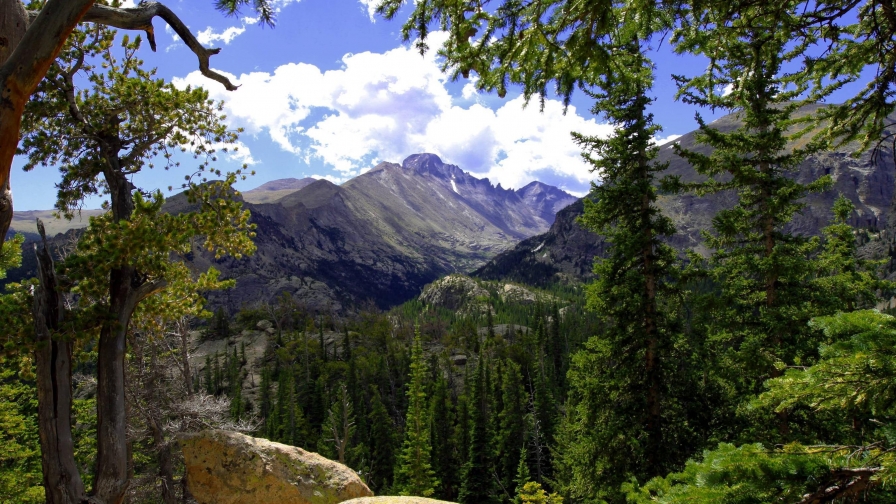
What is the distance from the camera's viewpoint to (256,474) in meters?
9.73

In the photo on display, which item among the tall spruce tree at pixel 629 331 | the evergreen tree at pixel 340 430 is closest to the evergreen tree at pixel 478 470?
the evergreen tree at pixel 340 430

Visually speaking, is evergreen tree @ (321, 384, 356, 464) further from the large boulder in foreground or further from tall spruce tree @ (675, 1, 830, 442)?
tall spruce tree @ (675, 1, 830, 442)

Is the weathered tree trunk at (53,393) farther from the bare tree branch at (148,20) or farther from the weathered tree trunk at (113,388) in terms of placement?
the bare tree branch at (148,20)

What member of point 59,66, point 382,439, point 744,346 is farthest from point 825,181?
point 382,439

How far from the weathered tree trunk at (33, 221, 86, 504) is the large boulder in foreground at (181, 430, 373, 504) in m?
4.41

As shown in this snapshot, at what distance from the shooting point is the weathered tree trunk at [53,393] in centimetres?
561

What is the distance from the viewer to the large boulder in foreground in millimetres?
9695

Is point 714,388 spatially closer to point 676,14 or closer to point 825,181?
point 825,181

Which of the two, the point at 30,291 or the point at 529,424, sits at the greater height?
the point at 30,291

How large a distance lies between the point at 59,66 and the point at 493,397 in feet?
151

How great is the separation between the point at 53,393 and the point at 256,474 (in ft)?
16.8

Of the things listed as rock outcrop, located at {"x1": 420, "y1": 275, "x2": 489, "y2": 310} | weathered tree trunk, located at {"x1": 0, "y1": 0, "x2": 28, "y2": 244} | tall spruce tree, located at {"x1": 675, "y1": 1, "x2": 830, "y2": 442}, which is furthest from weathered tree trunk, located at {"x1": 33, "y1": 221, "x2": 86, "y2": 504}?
rock outcrop, located at {"x1": 420, "y1": 275, "x2": 489, "y2": 310}

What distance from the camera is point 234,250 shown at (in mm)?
7973

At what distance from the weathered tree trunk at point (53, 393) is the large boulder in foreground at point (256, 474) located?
4412 mm
